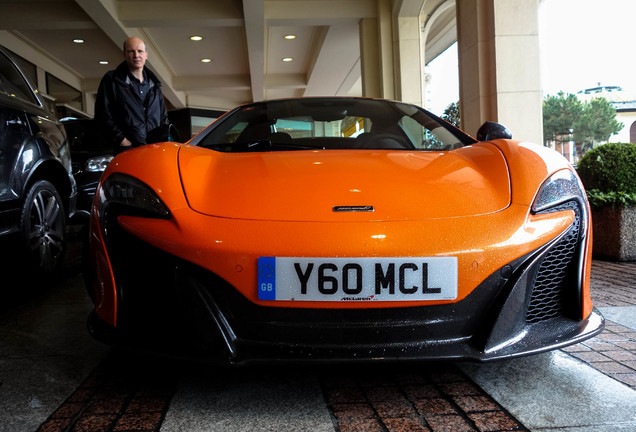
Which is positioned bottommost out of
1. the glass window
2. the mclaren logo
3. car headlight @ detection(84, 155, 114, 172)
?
the mclaren logo

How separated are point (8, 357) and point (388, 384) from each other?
57.2 inches

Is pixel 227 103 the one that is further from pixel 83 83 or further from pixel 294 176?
pixel 294 176

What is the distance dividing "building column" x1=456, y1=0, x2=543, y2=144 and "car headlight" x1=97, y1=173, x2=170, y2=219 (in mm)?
4812

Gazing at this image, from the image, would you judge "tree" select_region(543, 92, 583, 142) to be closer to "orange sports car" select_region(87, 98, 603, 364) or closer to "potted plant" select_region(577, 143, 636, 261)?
"potted plant" select_region(577, 143, 636, 261)

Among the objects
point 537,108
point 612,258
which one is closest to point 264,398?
point 612,258

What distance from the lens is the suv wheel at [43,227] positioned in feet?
9.57

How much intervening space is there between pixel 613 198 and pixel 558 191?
324cm

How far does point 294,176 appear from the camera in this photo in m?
1.73

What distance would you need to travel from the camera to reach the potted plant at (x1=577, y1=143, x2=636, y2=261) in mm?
4309

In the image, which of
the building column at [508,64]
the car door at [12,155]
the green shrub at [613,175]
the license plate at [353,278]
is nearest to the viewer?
the license plate at [353,278]

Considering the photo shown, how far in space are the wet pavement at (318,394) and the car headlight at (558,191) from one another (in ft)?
1.85

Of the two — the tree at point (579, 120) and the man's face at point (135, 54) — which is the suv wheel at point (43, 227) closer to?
the man's face at point (135, 54)

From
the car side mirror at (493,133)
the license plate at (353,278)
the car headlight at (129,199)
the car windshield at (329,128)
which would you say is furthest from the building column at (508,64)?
the car headlight at (129,199)

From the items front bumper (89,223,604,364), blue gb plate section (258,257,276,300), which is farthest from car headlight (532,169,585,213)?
blue gb plate section (258,257,276,300)
